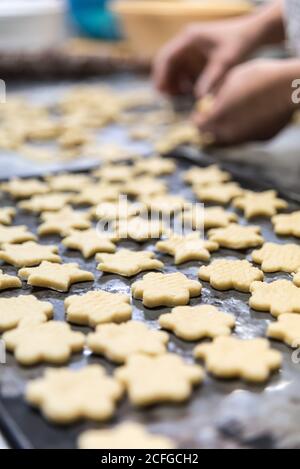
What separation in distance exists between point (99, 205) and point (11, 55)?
4.70 feet

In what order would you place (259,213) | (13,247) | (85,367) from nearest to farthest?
(85,367)
(13,247)
(259,213)

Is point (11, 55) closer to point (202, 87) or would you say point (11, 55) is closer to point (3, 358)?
point (202, 87)

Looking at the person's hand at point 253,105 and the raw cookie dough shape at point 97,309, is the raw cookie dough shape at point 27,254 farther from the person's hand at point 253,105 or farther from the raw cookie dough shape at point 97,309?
the person's hand at point 253,105

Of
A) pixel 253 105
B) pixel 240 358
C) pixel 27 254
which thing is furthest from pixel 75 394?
pixel 253 105

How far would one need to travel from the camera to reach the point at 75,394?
0.64 m

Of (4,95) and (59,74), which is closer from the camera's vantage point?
(4,95)

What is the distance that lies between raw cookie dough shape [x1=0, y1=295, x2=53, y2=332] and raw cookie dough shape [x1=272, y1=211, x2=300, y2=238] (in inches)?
17.3

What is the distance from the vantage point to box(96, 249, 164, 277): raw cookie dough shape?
95 cm

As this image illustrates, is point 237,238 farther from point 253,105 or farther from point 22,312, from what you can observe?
point 253,105

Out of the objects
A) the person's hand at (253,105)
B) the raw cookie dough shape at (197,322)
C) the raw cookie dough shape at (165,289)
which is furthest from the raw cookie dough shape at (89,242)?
the person's hand at (253,105)

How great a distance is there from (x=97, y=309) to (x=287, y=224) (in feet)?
1.39

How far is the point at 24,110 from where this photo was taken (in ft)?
6.57
